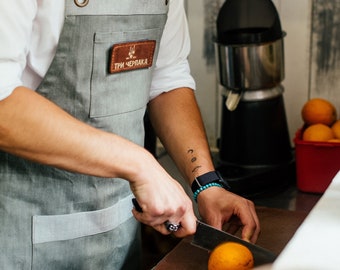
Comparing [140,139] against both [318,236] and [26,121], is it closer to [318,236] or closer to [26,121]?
[26,121]

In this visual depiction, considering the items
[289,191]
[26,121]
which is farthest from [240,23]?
[26,121]

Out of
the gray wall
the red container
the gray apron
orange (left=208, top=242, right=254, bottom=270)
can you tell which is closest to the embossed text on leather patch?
the gray apron

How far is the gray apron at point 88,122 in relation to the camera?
3.59ft

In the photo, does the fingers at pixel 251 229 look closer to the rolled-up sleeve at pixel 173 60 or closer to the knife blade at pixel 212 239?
the knife blade at pixel 212 239

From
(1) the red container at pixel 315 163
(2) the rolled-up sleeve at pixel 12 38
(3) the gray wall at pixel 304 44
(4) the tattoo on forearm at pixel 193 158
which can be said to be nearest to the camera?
(2) the rolled-up sleeve at pixel 12 38

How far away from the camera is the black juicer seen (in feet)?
5.24

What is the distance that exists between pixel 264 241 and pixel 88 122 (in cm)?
39

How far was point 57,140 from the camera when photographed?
95 centimetres

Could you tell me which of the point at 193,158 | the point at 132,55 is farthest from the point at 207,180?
the point at 132,55

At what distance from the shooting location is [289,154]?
5.59 feet

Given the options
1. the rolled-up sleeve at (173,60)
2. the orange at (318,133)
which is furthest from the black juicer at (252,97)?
the rolled-up sleeve at (173,60)

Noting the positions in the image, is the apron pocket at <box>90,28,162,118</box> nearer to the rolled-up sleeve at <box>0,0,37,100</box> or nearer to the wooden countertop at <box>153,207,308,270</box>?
the rolled-up sleeve at <box>0,0,37,100</box>

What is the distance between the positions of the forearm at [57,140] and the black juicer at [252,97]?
2.12ft

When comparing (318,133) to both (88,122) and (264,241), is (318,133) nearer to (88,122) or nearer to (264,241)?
(264,241)
